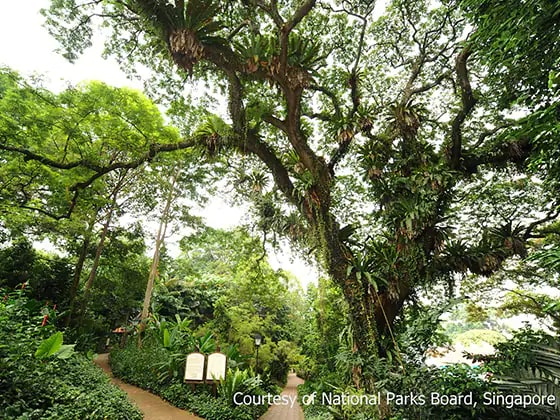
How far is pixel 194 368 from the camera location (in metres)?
6.01

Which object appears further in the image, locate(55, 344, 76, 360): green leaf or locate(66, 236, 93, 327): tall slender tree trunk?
locate(66, 236, 93, 327): tall slender tree trunk

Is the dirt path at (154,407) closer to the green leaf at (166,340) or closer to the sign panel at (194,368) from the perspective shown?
the sign panel at (194,368)

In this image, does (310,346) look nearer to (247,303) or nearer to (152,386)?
(247,303)

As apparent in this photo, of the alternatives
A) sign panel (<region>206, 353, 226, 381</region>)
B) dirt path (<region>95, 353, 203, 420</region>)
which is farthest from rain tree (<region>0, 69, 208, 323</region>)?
sign panel (<region>206, 353, 226, 381</region>)

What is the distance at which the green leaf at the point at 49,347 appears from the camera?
14.1ft

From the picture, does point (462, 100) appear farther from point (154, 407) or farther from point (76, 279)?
point (76, 279)

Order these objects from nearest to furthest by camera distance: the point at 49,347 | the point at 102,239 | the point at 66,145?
the point at 49,347 → the point at 66,145 → the point at 102,239

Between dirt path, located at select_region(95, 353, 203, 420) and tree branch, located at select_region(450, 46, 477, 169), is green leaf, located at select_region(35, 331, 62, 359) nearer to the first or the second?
dirt path, located at select_region(95, 353, 203, 420)

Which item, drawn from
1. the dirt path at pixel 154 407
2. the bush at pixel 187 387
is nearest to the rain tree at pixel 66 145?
the bush at pixel 187 387

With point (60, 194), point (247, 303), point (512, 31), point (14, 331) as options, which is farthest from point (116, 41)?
point (247, 303)

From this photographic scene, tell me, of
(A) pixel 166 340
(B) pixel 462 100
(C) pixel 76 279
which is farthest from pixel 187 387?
(B) pixel 462 100

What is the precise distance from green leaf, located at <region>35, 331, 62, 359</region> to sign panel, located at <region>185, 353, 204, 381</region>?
2528mm

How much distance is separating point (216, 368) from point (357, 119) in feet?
20.8

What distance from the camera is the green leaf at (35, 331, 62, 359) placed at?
14.1 ft
